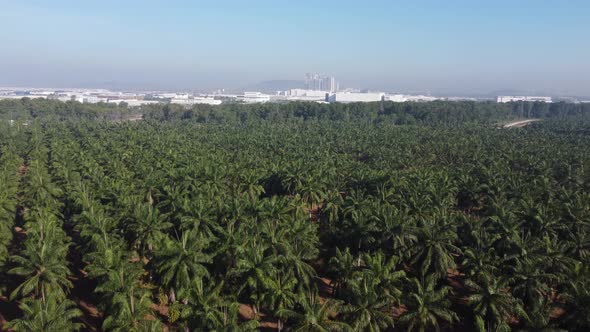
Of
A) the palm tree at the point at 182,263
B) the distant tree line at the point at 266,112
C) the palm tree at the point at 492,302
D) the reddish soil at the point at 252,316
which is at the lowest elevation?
the reddish soil at the point at 252,316

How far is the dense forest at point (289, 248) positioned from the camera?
24.5 metres

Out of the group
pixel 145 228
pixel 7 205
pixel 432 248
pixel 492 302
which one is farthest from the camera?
pixel 7 205

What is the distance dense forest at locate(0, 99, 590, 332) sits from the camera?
80.5 ft

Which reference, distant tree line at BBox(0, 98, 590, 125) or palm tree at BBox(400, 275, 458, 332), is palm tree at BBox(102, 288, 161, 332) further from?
distant tree line at BBox(0, 98, 590, 125)

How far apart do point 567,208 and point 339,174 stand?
79.7 ft

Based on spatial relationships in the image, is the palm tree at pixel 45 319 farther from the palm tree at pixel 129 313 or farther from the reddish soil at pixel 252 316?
the reddish soil at pixel 252 316

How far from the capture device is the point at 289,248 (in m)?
28.8

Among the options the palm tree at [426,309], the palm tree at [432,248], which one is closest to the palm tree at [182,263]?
the palm tree at [426,309]

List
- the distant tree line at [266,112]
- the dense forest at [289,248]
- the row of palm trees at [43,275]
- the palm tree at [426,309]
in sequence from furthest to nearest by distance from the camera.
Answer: the distant tree line at [266,112] → the dense forest at [289,248] → the palm tree at [426,309] → the row of palm trees at [43,275]

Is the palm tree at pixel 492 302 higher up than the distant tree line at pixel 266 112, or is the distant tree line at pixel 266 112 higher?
the distant tree line at pixel 266 112

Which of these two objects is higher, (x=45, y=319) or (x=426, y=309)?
(x=45, y=319)

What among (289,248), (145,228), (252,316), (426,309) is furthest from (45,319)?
(426,309)

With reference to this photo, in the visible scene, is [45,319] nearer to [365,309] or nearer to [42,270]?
[42,270]

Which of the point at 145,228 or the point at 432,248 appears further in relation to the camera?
the point at 145,228
